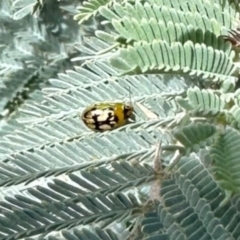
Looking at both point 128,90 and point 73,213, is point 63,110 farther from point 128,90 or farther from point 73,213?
point 73,213

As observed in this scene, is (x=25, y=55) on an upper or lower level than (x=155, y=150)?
upper

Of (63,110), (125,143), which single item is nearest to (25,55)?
(63,110)

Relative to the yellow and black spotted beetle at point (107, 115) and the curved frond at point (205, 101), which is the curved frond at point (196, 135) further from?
the yellow and black spotted beetle at point (107, 115)

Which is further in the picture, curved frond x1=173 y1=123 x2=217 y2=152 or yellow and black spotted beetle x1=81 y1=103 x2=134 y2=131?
yellow and black spotted beetle x1=81 y1=103 x2=134 y2=131

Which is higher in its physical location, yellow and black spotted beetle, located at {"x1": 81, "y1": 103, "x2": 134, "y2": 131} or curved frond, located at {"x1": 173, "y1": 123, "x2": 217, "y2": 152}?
yellow and black spotted beetle, located at {"x1": 81, "y1": 103, "x2": 134, "y2": 131}

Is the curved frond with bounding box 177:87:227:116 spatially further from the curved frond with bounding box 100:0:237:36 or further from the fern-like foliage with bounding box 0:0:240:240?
the curved frond with bounding box 100:0:237:36

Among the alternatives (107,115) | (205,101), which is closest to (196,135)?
(205,101)

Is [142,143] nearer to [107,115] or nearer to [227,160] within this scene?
[107,115]

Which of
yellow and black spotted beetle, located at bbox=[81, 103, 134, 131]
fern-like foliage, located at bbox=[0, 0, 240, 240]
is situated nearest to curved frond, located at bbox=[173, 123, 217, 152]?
fern-like foliage, located at bbox=[0, 0, 240, 240]

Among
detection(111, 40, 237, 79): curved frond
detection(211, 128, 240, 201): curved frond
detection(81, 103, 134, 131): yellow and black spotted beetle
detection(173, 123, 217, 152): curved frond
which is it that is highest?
detection(81, 103, 134, 131): yellow and black spotted beetle
